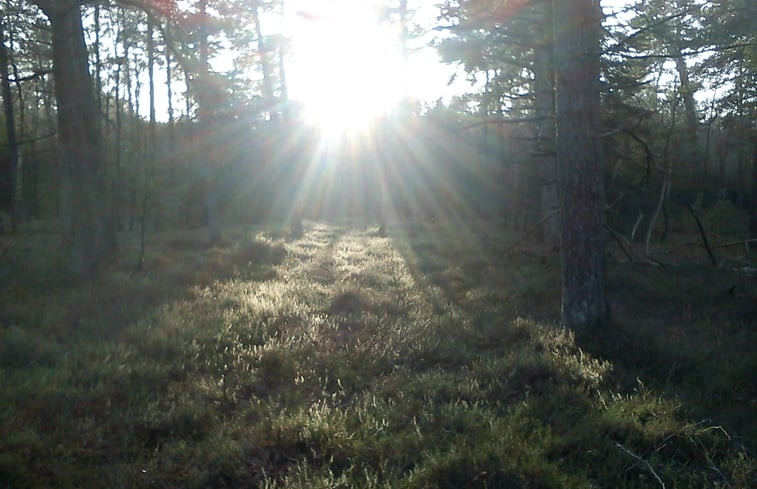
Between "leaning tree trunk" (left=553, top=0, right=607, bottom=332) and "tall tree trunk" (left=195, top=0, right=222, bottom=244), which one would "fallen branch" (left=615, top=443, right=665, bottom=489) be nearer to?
"leaning tree trunk" (left=553, top=0, right=607, bottom=332)

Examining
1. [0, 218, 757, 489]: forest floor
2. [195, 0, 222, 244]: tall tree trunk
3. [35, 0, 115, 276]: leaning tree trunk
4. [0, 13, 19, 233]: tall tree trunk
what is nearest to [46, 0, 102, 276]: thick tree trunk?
[35, 0, 115, 276]: leaning tree trunk

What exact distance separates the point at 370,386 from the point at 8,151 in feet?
69.4

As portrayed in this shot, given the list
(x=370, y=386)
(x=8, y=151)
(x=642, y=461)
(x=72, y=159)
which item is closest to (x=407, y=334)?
(x=370, y=386)

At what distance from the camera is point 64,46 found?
39.0 ft

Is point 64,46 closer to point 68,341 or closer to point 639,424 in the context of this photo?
point 68,341

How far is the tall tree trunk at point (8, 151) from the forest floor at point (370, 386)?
5.35m

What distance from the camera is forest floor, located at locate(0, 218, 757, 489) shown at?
4453 mm

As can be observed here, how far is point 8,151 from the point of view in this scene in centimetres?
→ 2244

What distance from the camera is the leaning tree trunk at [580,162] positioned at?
8.16 metres

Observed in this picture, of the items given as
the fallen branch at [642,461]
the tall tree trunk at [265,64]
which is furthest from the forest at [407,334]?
the tall tree trunk at [265,64]

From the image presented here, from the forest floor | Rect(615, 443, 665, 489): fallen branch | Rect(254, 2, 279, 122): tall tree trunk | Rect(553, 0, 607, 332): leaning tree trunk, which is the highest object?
Rect(254, 2, 279, 122): tall tree trunk

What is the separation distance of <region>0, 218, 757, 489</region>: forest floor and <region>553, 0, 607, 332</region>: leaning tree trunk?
0.54 metres

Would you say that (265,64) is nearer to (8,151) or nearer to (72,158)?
(8,151)

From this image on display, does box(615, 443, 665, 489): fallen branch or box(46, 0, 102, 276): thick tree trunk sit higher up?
box(46, 0, 102, 276): thick tree trunk
